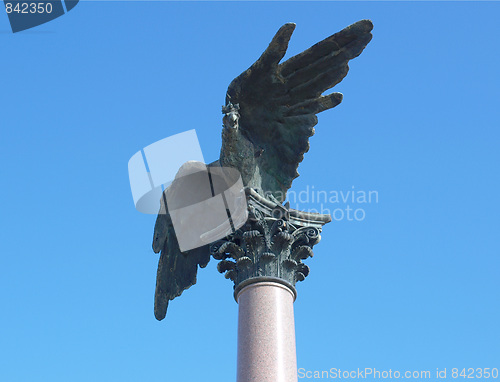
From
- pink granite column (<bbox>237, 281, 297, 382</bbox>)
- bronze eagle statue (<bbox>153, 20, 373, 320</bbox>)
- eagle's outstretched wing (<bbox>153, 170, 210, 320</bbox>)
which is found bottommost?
pink granite column (<bbox>237, 281, 297, 382</bbox>)

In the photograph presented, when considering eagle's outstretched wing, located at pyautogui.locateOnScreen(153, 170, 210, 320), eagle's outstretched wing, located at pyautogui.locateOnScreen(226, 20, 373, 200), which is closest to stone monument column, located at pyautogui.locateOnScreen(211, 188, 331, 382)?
eagle's outstretched wing, located at pyautogui.locateOnScreen(226, 20, 373, 200)

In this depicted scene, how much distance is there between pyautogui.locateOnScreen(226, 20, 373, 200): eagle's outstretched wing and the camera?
14.3 metres

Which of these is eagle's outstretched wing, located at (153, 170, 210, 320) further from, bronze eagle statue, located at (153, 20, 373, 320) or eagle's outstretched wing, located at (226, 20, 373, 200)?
eagle's outstretched wing, located at (226, 20, 373, 200)

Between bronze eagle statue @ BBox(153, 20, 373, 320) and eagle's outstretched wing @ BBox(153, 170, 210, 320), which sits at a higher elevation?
bronze eagle statue @ BBox(153, 20, 373, 320)

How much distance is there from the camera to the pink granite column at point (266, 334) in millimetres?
11484

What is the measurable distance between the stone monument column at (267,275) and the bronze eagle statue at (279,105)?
2.76 feet

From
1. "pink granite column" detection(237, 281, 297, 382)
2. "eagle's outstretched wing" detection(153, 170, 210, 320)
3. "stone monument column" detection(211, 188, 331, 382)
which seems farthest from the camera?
"eagle's outstretched wing" detection(153, 170, 210, 320)

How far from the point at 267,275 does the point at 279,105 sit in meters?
3.76

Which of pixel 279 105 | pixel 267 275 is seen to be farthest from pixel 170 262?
pixel 279 105

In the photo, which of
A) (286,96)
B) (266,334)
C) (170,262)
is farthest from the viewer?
(170,262)

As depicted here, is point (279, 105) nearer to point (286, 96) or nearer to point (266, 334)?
point (286, 96)

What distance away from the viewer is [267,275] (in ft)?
42.4

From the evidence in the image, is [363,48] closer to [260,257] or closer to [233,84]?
[233,84]

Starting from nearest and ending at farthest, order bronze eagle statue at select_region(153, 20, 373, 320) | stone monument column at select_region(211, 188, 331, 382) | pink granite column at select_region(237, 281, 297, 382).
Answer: pink granite column at select_region(237, 281, 297, 382)
stone monument column at select_region(211, 188, 331, 382)
bronze eagle statue at select_region(153, 20, 373, 320)
